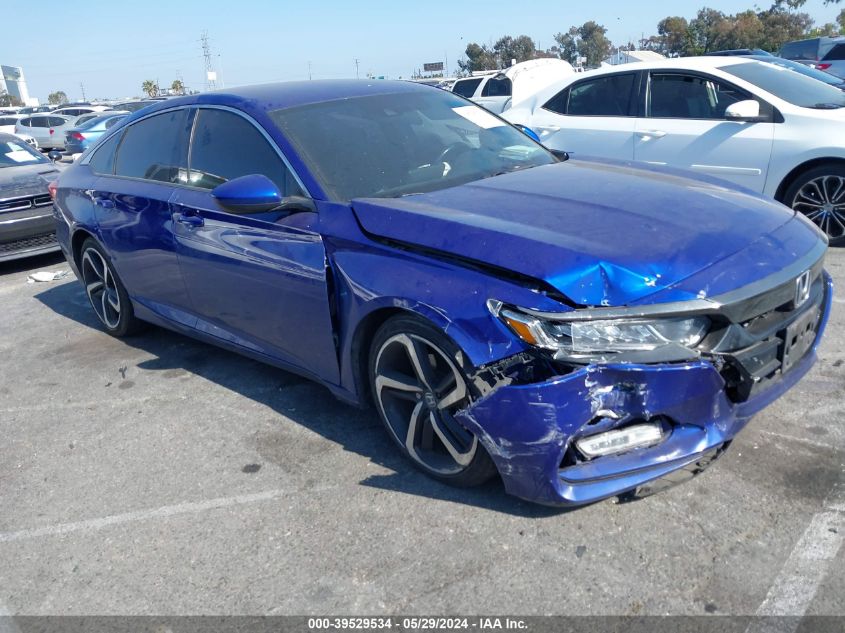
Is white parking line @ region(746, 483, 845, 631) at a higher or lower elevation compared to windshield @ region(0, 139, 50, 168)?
lower

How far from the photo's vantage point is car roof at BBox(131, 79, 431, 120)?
397 centimetres

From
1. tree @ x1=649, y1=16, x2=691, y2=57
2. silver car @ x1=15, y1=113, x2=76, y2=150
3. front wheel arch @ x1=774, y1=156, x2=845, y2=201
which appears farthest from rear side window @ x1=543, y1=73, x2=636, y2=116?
tree @ x1=649, y1=16, x2=691, y2=57

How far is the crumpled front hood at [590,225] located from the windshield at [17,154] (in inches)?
284

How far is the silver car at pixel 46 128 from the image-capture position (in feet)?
84.0

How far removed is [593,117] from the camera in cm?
720

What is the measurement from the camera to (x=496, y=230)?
111 inches

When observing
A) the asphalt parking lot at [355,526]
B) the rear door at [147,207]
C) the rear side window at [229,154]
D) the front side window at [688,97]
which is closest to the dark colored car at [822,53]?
the front side window at [688,97]

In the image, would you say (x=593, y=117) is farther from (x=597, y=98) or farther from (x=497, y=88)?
(x=497, y=88)

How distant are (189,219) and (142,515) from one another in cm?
167

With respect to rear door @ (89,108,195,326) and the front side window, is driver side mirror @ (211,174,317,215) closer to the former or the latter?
rear door @ (89,108,195,326)

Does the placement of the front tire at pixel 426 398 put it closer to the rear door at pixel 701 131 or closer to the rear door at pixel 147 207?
the rear door at pixel 147 207

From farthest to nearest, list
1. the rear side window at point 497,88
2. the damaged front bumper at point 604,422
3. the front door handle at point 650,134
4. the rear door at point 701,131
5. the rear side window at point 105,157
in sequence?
the rear side window at point 497,88, the front door handle at point 650,134, the rear door at point 701,131, the rear side window at point 105,157, the damaged front bumper at point 604,422

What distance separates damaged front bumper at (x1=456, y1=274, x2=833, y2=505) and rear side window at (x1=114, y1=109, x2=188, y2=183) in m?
2.66

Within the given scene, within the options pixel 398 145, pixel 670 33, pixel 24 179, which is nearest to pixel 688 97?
pixel 398 145
